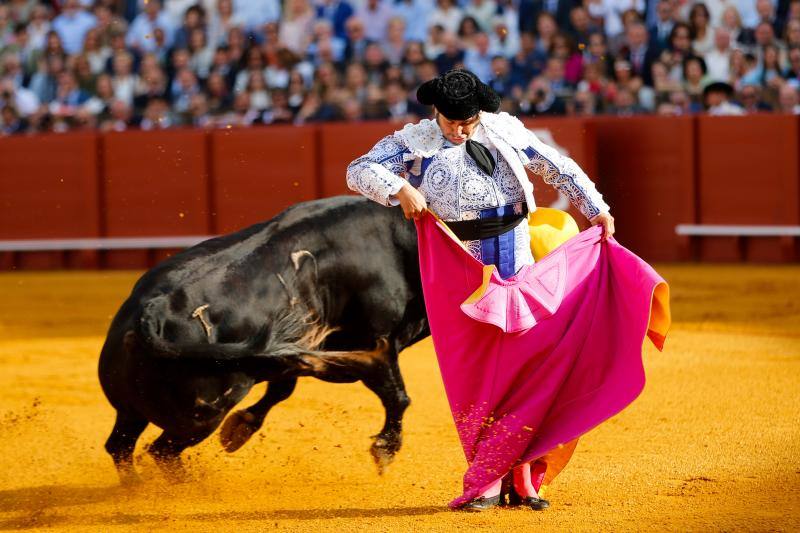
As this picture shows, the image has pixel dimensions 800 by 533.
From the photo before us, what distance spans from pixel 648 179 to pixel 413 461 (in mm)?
5424

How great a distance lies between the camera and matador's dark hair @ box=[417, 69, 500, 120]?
3336 mm

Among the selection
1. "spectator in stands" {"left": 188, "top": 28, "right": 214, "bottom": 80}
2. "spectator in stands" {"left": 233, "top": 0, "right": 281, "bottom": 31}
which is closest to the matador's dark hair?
"spectator in stands" {"left": 188, "top": 28, "right": 214, "bottom": 80}

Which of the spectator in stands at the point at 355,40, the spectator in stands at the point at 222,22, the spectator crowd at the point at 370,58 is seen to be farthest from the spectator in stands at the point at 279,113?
the spectator in stands at the point at 222,22

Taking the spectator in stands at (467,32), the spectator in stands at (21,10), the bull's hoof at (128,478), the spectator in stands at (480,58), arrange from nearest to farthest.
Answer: the bull's hoof at (128,478) → the spectator in stands at (480,58) → the spectator in stands at (467,32) → the spectator in stands at (21,10)

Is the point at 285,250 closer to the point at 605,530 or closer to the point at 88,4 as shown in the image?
the point at 605,530

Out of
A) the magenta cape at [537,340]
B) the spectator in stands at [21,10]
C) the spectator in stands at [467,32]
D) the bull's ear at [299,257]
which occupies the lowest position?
the magenta cape at [537,340]

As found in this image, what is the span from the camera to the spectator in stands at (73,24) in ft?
35.0

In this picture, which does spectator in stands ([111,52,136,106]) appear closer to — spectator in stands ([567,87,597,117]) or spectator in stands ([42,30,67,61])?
spectator in stands ([42,30,67,61])

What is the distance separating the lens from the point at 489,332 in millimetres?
3488

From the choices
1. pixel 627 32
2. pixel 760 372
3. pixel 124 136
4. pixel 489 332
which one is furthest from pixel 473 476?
pixel 124 136

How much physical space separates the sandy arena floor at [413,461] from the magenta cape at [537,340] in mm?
224

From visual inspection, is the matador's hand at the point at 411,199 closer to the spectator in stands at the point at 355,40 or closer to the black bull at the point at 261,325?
the black bull at the point at 261,325

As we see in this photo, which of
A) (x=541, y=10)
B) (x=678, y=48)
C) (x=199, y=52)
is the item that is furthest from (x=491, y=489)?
(x=199, y=52)

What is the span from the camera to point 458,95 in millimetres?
3338
